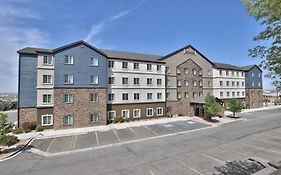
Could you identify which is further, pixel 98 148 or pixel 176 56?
pixel 176 56

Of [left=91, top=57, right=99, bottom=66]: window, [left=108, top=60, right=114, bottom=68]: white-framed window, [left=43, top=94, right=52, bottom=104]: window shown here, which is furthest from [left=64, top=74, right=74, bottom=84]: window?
[left=108, top=60, right=114, bottom=68]: white-framed window

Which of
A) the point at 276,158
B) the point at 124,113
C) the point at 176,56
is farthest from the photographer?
the point at 176,56

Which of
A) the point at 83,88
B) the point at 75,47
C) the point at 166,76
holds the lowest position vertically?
the point at 83,88

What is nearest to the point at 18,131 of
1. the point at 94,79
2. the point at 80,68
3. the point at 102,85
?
the point at 80,68

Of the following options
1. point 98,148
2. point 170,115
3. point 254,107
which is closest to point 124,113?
point 170,115

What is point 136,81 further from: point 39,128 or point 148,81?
point 39,128

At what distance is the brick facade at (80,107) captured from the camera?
84.9 feet

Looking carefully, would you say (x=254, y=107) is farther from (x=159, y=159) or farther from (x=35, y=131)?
(x=35, y=131)

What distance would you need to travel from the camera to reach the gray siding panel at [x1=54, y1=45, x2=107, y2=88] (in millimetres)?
26422

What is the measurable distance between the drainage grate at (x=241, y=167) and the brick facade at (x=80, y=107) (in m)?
20.9

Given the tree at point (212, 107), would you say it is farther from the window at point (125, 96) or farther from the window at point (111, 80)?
the window at point (111, 80)

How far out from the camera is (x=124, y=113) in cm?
3219

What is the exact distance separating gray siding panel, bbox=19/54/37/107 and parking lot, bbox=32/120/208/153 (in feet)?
27.7

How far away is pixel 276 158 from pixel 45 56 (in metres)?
31.6
